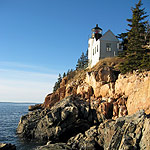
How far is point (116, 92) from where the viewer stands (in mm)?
26672

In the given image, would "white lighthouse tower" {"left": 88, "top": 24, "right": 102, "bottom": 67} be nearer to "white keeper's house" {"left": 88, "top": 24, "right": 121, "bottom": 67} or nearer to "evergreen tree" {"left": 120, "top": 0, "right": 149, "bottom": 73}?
"white keeper's house" {"left": 88, "top": 24, "right": 121, "bottom": 67}

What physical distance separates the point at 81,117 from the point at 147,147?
38.9 ft

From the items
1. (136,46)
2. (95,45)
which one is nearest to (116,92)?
(136,46)

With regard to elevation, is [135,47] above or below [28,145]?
above

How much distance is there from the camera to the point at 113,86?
2780cm

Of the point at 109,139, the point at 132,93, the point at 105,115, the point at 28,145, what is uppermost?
the point at 132,93

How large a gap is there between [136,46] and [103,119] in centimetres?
1483

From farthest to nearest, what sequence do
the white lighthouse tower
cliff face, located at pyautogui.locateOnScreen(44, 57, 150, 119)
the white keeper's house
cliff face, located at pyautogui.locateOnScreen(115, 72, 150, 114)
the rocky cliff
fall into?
1. the white lighthouse tower
2. the white keeper's house
3. cliff face, located at pyautogui.locateOnScreen(44, 57, 150, 119)
4. cliff face, located at pyautogui.locateOnScreen(115, 72, 150, 114)
5. the rocky cliff

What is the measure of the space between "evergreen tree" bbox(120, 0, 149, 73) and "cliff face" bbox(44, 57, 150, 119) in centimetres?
159

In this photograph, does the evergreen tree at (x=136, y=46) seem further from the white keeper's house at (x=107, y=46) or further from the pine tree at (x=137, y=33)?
the white keeper's house at (x=107, y=46)

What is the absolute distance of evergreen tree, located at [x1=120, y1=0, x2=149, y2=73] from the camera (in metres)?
26.0

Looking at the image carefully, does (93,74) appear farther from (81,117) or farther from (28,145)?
(28,145)

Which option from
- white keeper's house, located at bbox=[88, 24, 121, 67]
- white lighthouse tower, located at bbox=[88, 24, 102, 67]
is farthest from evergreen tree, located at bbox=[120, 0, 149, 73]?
white lighthouse tower, located at bbox=[88, 24, 102, 67]

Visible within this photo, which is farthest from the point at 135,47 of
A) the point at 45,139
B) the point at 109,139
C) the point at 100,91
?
the point at 45,139
